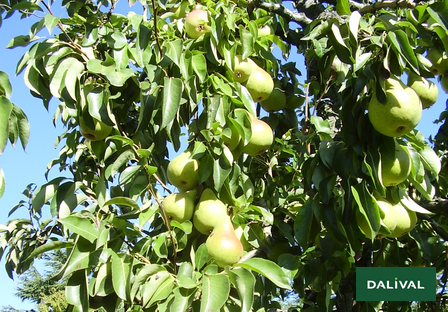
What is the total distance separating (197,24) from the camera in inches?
75.5

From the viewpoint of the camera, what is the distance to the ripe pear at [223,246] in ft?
4.95

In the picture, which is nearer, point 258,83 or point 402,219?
point 402,219

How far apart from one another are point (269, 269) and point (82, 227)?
58 centimetres

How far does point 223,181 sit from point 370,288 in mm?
767

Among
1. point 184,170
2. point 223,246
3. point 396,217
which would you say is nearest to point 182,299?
point 223,246

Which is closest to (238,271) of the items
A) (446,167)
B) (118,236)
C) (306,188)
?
(118,236)

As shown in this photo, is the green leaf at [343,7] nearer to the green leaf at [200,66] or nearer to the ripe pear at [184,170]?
the green leaf at [200,66]

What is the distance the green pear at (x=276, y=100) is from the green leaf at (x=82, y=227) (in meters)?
1.17

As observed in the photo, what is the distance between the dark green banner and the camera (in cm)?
180

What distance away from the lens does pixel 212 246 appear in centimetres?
152

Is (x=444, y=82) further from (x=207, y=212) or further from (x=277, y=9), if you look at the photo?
(x=207, y=212)

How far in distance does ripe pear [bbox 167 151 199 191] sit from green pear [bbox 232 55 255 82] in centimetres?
44

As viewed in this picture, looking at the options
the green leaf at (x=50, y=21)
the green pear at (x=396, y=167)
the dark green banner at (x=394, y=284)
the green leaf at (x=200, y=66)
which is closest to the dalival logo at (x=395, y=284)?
the dark green banner at (x=394, y=284)

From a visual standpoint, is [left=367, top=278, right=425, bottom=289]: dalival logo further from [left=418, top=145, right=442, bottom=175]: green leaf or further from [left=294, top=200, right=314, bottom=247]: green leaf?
[left=418, top=145, right=442, bottom=175]: green leaf
